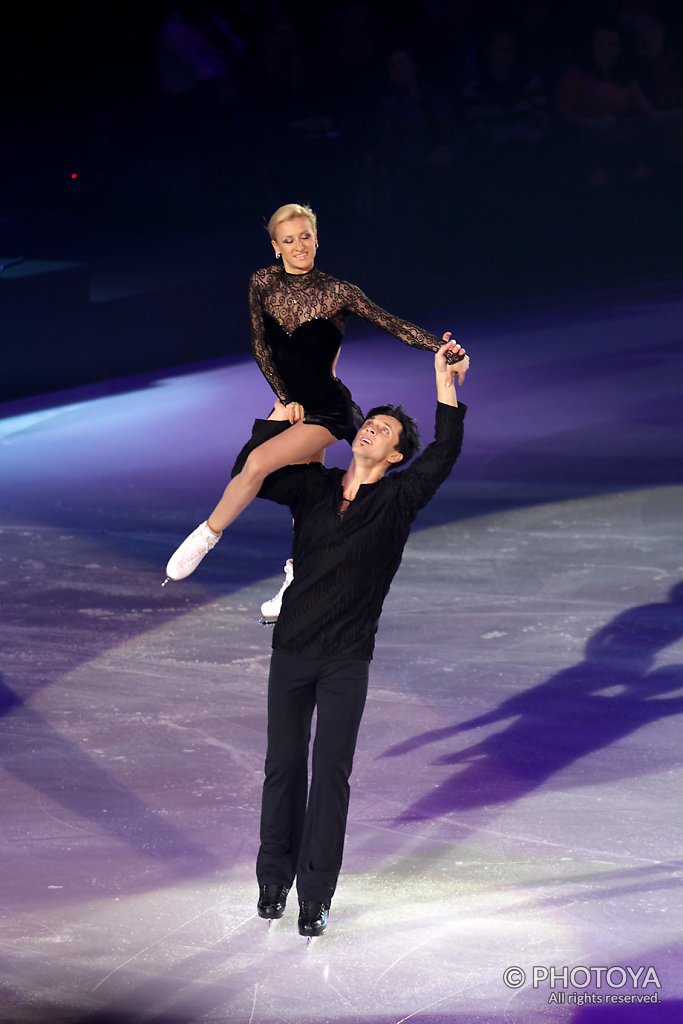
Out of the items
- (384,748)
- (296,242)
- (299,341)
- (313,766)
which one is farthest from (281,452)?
(384,748)

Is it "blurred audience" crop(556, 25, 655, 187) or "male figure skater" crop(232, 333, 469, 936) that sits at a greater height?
"male figure skater" crop(232, 333, 469, 936)

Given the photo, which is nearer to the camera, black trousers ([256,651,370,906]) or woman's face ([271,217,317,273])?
black trousers ([256,651,370,906])

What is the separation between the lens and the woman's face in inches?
167

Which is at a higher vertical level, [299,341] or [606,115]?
[299,341]

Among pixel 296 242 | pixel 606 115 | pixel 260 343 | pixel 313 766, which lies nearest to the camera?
pixel 313 766

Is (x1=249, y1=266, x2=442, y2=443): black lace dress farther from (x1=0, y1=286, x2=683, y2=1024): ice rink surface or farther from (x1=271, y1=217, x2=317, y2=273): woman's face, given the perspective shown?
(x1=0, y1=286, x2=683, y2=1024): ice rink surface

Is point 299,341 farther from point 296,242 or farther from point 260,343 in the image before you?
point 296,242

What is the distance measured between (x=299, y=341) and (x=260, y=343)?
138 millimetres

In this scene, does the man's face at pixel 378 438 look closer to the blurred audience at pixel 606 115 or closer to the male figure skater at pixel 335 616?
the male figure skater at pixel 335 616

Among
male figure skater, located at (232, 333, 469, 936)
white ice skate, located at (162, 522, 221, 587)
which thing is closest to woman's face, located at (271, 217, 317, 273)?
male figure skater, located at (232, 333, 469, 936)

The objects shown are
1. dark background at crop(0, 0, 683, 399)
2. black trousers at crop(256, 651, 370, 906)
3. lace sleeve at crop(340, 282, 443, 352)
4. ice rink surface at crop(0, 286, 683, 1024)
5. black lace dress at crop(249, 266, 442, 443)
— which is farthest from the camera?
dark background at crop(0, 0, 683, 399)

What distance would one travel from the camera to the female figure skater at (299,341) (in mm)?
4297

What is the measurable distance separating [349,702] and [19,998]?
110 cm

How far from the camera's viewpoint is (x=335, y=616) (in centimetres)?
404
